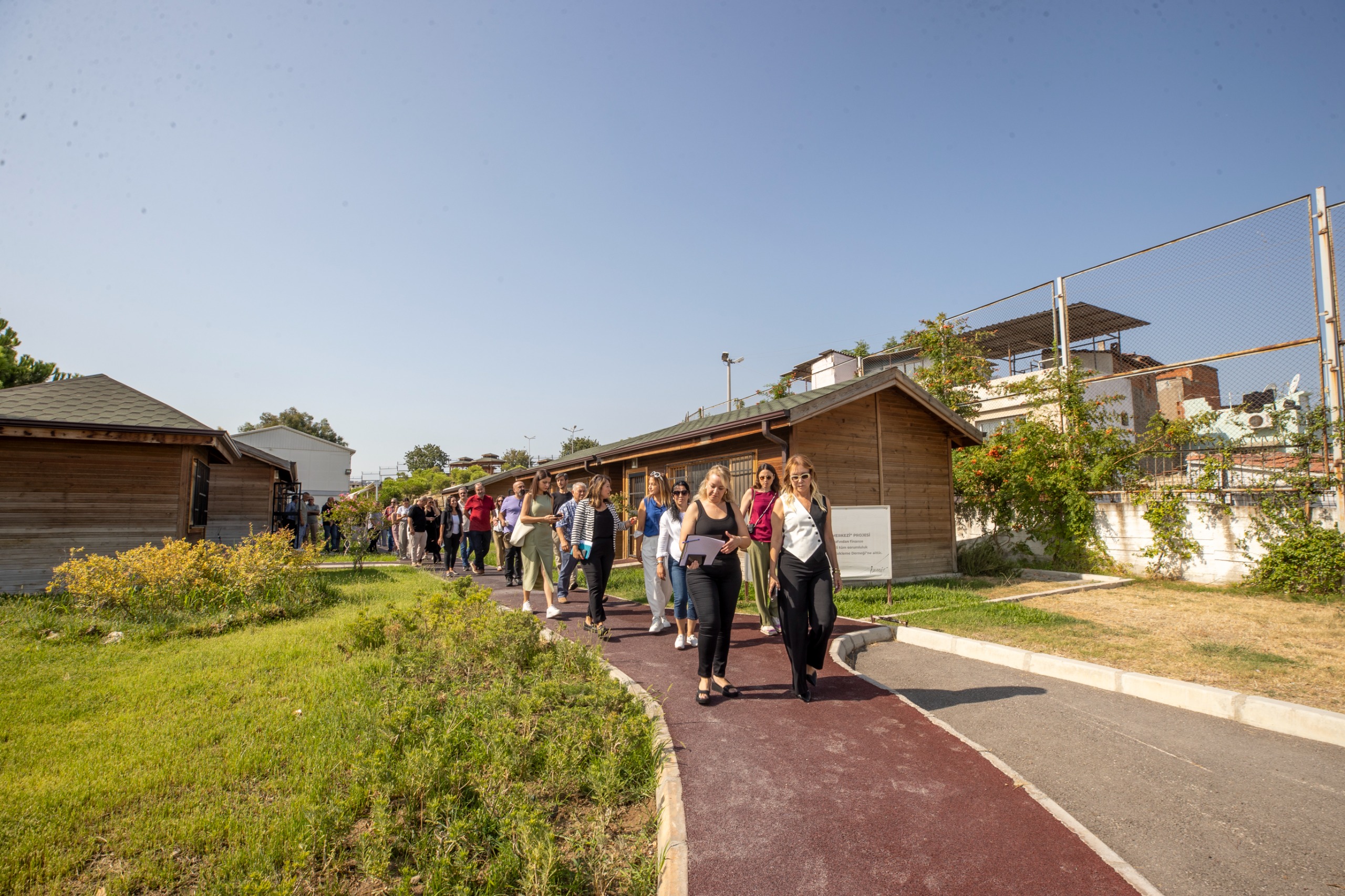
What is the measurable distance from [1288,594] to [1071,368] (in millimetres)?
6062

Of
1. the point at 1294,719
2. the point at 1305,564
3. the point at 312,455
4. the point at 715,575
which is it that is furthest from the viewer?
the point at 312,455

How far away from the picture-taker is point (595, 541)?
773 cm

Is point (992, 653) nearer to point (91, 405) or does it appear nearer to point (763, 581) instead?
point (763, 581)

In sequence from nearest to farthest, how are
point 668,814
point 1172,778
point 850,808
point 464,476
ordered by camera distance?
point 668,814 < point 850,808 < point 1172,778 < point 464,476

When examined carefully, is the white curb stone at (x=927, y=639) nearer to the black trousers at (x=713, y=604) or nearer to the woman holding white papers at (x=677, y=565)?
the woman holding white papers at (x=677, y=565)

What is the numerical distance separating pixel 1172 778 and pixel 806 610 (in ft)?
7.97

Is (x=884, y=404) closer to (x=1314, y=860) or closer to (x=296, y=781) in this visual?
(x=1314, y=860)

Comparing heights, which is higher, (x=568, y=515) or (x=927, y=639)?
(x=568, y=515)

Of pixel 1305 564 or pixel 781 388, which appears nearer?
pixel 1305 564

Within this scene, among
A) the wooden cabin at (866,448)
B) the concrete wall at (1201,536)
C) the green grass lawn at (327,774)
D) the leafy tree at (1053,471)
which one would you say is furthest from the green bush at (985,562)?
the green grass lawn at (327,774)

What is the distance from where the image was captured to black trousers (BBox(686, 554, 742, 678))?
521 cm

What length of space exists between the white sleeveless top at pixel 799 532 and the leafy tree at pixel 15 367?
3219cm

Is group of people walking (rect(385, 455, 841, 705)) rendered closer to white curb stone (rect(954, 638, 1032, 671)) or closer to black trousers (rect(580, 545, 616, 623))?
black trousers (rect(580, 545, 616, 623))

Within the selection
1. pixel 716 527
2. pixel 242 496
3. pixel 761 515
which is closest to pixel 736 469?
pixel 761 515
